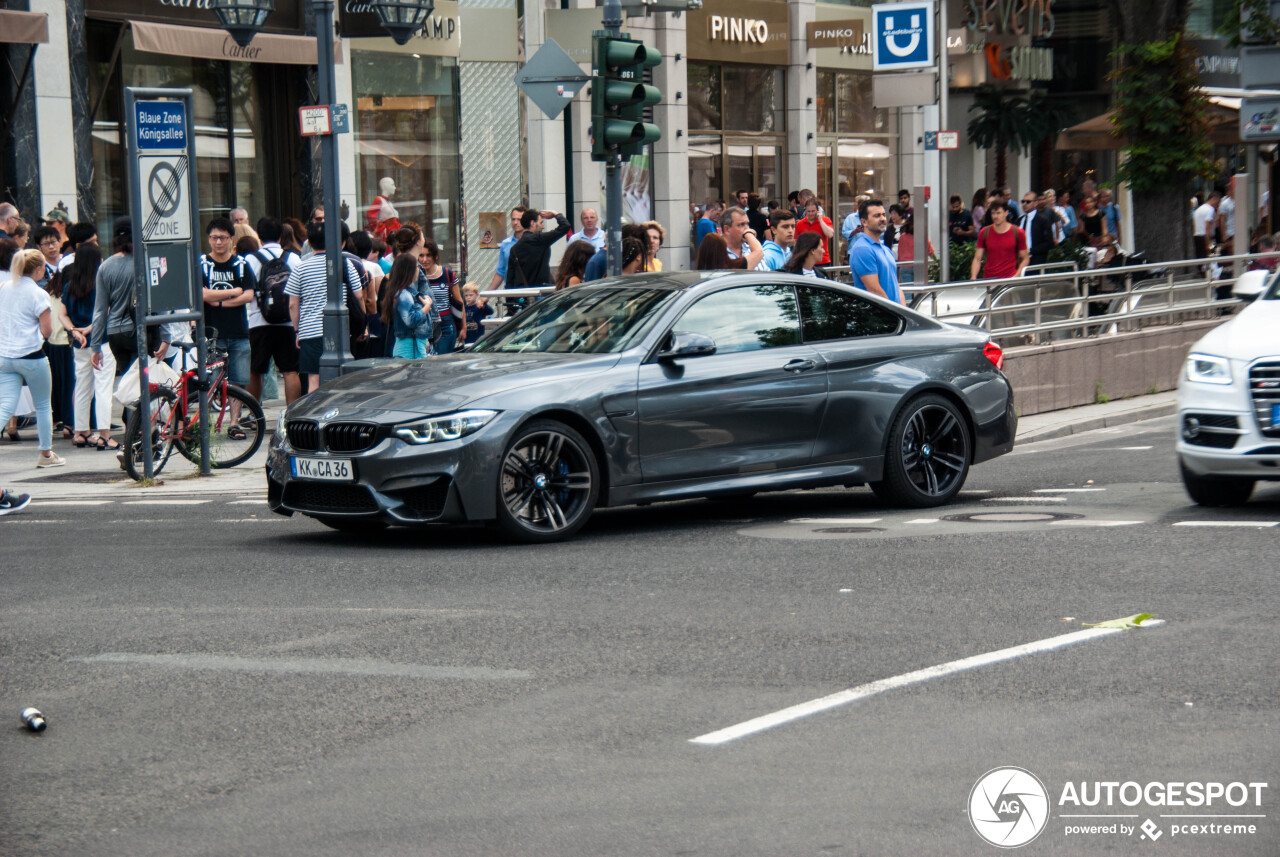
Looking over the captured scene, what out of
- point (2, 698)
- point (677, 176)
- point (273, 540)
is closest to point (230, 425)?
point (273, 540)

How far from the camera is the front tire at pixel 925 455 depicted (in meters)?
11.2

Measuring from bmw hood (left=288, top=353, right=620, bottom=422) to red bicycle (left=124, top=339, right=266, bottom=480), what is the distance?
368 centimetres

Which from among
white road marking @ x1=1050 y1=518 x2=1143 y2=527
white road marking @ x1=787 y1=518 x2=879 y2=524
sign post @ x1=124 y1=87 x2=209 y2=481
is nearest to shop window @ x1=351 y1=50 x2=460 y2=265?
sign post @ x1=124 y1=87 x2=209 y2=481

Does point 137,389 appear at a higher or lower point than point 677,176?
lower

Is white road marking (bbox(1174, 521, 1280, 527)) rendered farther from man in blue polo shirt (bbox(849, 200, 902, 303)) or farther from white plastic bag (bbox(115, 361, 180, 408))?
white plastic bag (bbox(115, 361, 180, 408))

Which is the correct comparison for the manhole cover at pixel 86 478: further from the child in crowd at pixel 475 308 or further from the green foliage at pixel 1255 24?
the green foliage at pixel 1255 24

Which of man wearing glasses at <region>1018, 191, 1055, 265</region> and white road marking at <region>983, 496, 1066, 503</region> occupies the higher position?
man wearing glasses at <region>1018, 191, 1055, 265</region>

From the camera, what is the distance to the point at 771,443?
35.0 feet

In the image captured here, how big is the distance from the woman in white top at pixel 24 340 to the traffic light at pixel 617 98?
4.56m

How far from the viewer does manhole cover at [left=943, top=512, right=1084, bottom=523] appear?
34.6ft

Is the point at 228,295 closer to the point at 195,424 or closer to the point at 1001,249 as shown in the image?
the point at 195,424

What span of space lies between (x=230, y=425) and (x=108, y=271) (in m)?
1.63

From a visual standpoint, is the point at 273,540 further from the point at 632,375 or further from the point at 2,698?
the point at 2,698

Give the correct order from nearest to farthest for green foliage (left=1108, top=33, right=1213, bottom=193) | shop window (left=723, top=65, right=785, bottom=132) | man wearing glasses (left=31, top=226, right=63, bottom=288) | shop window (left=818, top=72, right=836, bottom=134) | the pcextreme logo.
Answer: the pcextreme logo → man wearing glasses (left=31, top=226, right=63, bottom=288) → green foliage (left=1108, top=33, right=1213, bottom=193) → shop window (left=723, top=65, right=785, bottom=132) → shop window (left=818, top=72, right=836, bottom=134)
